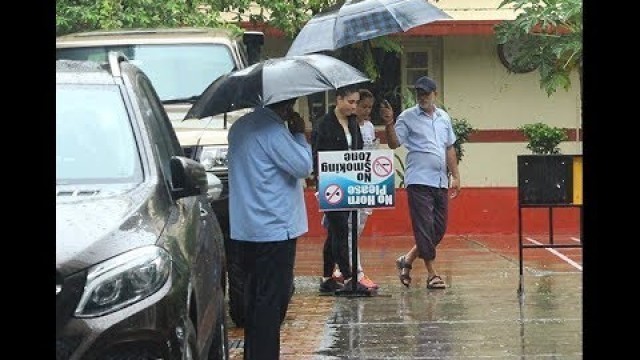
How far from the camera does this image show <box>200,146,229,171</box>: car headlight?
895cm

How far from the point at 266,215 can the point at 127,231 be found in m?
2.00

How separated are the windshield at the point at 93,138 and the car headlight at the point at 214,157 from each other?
2.51 metres

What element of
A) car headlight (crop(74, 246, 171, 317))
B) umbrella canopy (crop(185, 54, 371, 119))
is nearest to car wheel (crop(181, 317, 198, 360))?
car headlight (crop(74, 246, 171, 317))

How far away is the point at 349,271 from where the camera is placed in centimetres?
1102

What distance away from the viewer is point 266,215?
23.5ft

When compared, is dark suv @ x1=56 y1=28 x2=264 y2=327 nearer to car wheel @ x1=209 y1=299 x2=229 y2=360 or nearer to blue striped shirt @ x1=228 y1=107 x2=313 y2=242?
car wheel @ x1=209 y1=299 x2=229 y2=360

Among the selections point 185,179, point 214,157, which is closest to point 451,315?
point 214,157

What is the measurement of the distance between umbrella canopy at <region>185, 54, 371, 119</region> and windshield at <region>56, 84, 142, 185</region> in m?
A: 1.17

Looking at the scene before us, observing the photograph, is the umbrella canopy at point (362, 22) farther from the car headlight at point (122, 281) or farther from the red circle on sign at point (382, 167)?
the car headlight at point (122, 281)

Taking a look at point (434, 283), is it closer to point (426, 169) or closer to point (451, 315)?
point (426, 169)

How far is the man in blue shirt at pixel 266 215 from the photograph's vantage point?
7.16 m

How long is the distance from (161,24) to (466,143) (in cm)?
593
